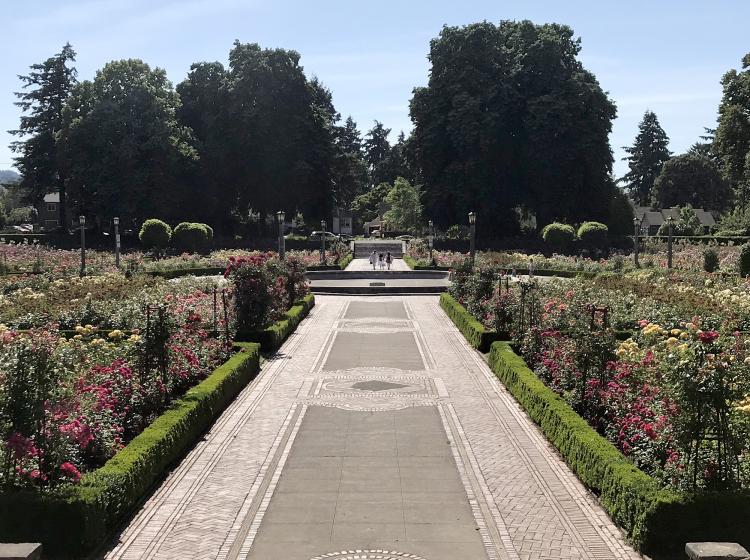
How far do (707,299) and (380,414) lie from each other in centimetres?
1222

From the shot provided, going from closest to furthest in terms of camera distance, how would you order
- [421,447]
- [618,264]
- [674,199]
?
[421,447] → [618,264] → [674,199]

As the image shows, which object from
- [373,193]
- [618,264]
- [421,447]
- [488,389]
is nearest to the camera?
[421,447]

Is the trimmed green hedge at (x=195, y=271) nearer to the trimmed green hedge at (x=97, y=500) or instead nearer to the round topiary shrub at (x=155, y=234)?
the round topiary shrub at (x=155, y=234)

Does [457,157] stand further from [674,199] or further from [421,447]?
[421,447]

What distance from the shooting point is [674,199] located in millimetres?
87562

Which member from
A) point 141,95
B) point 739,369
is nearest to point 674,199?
point 141,95

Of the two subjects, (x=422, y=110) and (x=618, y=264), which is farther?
(x=422, y=110)

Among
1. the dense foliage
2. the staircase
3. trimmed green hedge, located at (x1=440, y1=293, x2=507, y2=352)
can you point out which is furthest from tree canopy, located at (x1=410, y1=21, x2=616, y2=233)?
the dense foliage

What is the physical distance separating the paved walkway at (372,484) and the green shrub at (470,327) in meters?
3.02

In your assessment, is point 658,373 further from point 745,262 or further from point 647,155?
point 647,155

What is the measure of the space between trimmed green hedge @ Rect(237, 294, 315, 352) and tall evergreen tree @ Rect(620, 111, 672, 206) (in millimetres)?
82367

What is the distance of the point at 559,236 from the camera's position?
50.2m

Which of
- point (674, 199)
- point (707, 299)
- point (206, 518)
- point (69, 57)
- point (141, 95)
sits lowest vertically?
point (206, 518)

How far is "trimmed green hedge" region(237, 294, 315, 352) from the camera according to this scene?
1945 centimetres
